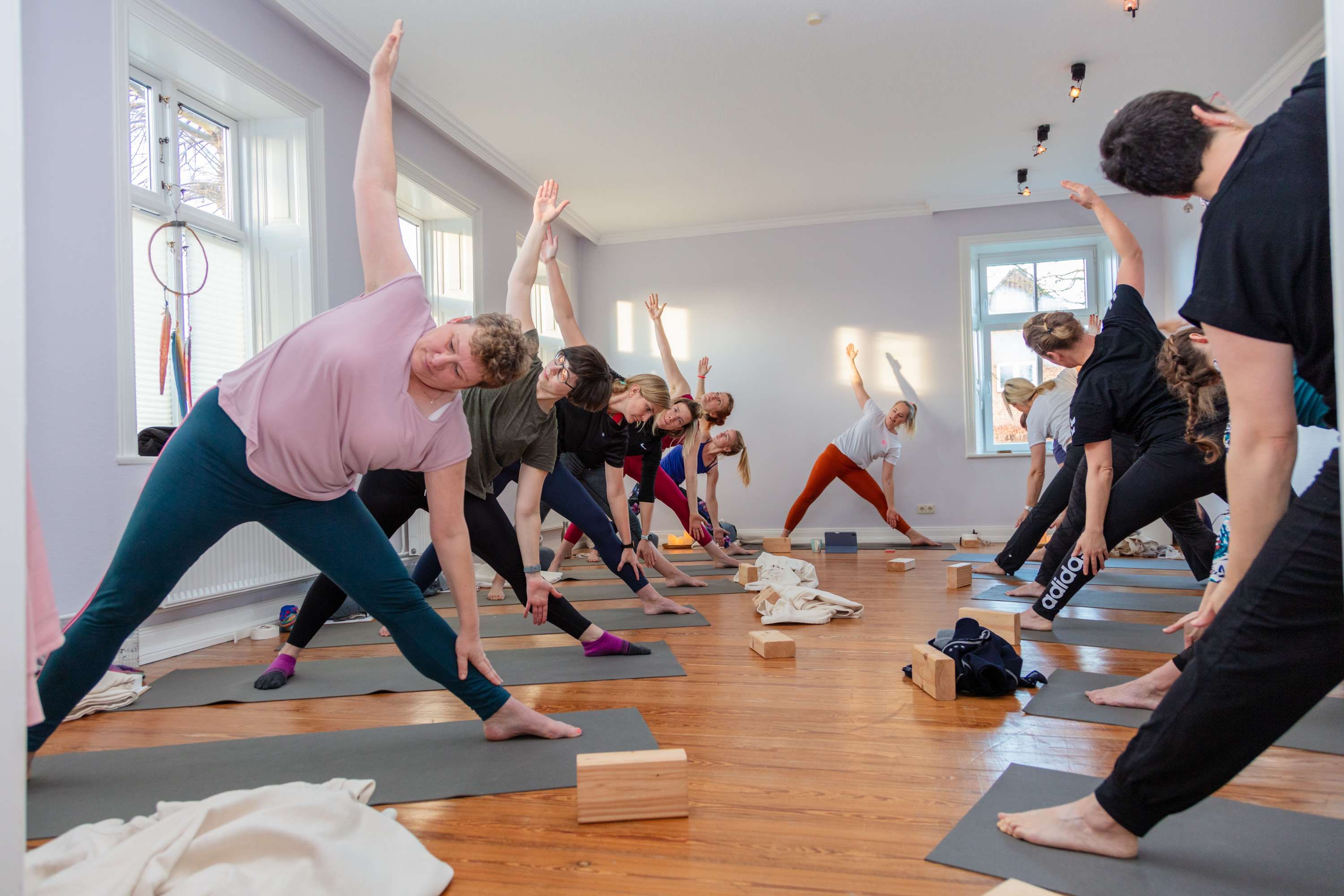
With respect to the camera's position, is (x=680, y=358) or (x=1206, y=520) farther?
(x=680, y=358)

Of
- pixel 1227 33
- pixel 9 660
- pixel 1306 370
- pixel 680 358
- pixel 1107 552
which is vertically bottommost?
pixel 1107 552

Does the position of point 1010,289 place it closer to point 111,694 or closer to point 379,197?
point 379,197

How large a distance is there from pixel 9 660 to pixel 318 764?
125 centimetres

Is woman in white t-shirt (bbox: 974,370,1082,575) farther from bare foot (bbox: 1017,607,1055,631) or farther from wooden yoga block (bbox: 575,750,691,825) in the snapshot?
wooden yoga block (bbox: 575,750,691,825)

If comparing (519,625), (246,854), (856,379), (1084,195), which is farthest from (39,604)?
(856,379)

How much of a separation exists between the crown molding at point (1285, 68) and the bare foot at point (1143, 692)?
12.7 ft

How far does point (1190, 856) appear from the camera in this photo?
54.4 inches

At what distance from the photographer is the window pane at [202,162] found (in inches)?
155

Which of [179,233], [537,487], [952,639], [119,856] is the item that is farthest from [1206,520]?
[179,233]

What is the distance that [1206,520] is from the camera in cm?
389

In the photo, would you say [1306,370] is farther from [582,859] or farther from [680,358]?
[680,358]

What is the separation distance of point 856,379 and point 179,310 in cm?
541

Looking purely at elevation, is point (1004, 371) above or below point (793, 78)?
below

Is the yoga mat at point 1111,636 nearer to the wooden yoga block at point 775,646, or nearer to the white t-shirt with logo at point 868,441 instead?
the wooden yoga block at point 775,646
